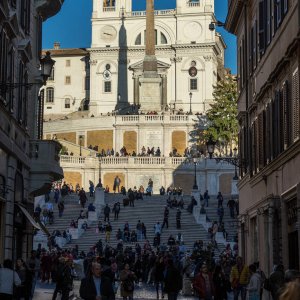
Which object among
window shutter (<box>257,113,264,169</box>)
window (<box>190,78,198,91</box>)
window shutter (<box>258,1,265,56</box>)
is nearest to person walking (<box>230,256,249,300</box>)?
window shutter (<box>257,113,264,169</box>)

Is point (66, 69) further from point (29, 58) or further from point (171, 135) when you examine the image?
point (29, 58)

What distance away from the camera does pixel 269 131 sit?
23781 mm

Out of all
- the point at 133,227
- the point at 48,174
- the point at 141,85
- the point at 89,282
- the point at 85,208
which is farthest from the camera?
the point at 141,85

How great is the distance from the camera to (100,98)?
348 feet

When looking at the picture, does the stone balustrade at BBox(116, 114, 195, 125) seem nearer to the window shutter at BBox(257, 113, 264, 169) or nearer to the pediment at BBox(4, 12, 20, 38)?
the window shutter at BBox(257, 113, 264, 169)

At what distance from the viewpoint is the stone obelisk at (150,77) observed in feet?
323

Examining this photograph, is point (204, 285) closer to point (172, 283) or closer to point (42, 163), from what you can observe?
point (172, 283)

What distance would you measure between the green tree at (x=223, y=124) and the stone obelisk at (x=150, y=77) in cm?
939

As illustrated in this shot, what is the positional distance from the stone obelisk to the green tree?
9394 millimetres

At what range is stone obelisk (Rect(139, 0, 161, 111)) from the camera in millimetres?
98562

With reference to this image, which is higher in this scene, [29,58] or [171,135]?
[171,135]

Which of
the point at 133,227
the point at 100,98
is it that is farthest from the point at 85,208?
the point at 100,98

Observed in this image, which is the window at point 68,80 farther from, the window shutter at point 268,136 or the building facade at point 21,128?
the window shutter at point 268,136

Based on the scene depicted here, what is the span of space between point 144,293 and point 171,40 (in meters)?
77.7
